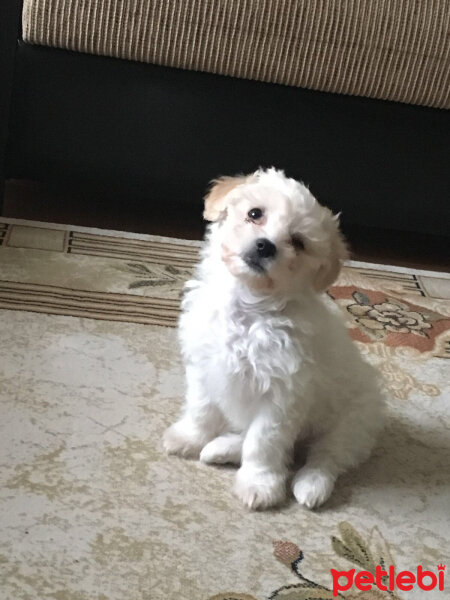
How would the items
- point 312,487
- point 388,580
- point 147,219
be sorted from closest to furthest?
point 388,580, point 312,487, point 147,219

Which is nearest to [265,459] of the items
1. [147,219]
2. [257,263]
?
[257,263]

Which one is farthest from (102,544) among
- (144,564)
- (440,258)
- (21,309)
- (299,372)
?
(440,258)

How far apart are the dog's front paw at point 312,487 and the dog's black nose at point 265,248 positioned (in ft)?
1.13

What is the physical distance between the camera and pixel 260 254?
1108 millimetres

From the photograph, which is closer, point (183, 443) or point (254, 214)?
point (254, 214)

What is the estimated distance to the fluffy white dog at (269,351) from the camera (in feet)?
3.70

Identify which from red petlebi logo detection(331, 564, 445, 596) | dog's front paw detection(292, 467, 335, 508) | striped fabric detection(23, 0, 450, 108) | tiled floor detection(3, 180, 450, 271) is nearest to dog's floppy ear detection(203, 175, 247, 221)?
dog's front paw detection(292, 467, 335, 508)

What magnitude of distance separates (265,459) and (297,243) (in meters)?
0.32

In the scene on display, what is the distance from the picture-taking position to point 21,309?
157 cm

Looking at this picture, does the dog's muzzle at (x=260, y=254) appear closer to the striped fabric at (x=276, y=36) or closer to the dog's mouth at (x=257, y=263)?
the dog's mouth at (x=257, y=263)

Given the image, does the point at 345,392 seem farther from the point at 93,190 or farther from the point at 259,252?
the point at 93,190

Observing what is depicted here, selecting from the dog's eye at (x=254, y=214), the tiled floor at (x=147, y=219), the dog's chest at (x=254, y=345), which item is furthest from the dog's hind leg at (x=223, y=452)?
the tiled floor at (x=147, y=219)

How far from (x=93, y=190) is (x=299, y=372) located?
126cm

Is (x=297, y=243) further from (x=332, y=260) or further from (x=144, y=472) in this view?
(x=144, y=472)
